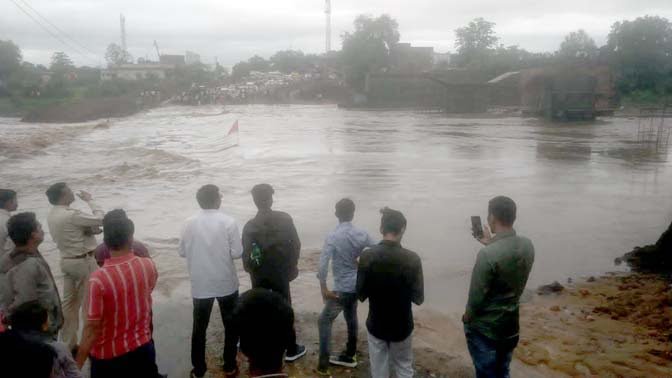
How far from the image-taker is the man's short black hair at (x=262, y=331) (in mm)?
2334

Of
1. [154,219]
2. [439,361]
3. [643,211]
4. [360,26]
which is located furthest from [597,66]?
[439,361]

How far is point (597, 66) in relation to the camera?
56438mm

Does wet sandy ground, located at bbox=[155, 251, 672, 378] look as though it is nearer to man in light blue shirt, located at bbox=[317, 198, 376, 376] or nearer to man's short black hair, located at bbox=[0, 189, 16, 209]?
man in light blue shirt, located at bbox=[317, 198, 376, 376]

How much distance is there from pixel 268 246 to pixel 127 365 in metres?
1.55

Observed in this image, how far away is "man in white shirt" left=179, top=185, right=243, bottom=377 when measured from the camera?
462 cm

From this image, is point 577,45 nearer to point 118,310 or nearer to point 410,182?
point 410,182

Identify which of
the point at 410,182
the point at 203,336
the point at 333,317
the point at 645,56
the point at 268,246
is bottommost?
the point at 410,182

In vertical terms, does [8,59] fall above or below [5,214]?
above

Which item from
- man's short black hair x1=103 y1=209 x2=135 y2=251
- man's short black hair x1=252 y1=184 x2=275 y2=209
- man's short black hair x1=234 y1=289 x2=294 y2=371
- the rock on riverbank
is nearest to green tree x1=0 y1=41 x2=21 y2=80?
man's short black hair x1=252 y1=184 x2=275 y2=209

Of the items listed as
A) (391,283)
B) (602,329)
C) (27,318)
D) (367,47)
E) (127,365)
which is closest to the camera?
(27,318)

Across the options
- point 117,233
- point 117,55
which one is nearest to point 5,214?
point 117,233

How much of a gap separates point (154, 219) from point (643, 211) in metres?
10.8

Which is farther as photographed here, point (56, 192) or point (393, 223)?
point (56, 192)

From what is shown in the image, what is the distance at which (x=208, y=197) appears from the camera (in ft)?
15.2
